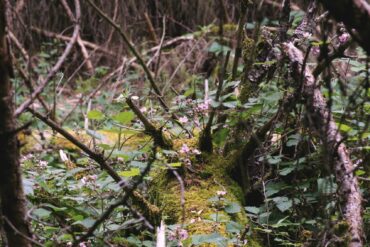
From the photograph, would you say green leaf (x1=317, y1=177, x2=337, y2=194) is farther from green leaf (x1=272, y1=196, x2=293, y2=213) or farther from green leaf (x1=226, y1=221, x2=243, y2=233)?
green leaf (x1=226, y1=221, x2=243, y2=233)

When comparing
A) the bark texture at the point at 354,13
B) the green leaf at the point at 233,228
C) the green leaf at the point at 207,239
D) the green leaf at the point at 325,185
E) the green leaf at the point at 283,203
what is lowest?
the green leaf at the point at 207,239

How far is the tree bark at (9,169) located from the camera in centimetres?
116

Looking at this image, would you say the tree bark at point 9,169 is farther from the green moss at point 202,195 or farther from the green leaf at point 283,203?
the green leaf at point 283,203

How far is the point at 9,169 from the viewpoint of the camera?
1.18 meters

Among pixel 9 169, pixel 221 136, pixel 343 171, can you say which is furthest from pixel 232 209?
pixel 9 169

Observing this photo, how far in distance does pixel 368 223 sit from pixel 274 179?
414 mm

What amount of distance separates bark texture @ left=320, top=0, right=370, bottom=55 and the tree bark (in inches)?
27.3

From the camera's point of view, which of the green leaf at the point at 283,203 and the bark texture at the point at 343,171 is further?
the green leaf at the point at 283,203

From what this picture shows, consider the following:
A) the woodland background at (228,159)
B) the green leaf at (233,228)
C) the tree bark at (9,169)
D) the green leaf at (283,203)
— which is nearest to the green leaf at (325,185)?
the woodland background at (228,159)

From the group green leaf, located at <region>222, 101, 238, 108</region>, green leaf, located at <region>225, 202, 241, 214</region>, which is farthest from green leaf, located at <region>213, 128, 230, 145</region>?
green leaf, located at <region>225, 202, 241, 214</region>

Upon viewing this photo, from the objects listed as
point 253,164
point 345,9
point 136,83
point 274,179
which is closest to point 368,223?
point 274,179

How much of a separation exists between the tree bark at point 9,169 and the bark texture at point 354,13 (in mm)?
694

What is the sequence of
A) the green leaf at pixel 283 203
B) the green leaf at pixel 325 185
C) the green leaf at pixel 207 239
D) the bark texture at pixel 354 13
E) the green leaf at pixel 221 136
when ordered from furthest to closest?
1. the green leaf at pixel 221 136
2. the green leaf at pixel 283 203
3. the green leaf at pixel 207 239
4. the green leaf at pixel 325 185
5. the bark texture at pixel 354 13

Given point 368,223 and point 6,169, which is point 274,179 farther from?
point 6,169
